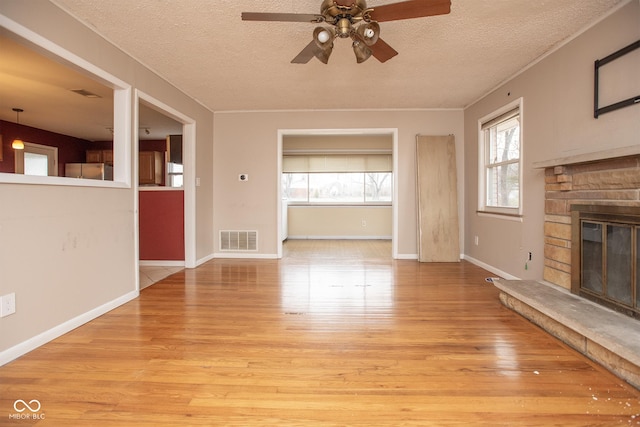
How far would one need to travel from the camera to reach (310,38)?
288 centimetres

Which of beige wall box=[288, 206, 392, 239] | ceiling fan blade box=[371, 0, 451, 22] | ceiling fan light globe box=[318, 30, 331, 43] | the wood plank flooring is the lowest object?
the wood plank flooring

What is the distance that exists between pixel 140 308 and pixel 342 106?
3692 millimetres

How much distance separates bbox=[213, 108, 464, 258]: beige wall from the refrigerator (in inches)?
141

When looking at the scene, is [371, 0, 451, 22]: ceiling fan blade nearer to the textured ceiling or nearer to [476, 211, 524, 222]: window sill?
the textured ceiling

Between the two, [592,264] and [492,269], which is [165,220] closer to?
[492,269]

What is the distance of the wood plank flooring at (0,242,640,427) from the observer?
4.80 ft

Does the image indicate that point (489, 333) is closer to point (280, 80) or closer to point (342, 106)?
point (280, 80)

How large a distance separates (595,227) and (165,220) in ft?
15.5

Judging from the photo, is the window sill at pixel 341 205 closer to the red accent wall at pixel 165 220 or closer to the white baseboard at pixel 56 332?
the red accent wall at pixel 165 220

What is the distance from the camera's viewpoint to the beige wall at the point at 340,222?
26.0ft

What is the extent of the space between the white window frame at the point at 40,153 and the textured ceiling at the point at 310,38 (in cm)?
425

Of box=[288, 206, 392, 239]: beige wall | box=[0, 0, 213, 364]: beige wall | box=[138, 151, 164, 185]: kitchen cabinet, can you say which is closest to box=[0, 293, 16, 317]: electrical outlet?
box=[0, 0, 213, 364]: beige wall

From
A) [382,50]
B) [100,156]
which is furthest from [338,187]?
[382,50]

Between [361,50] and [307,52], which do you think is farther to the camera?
[307,52]
